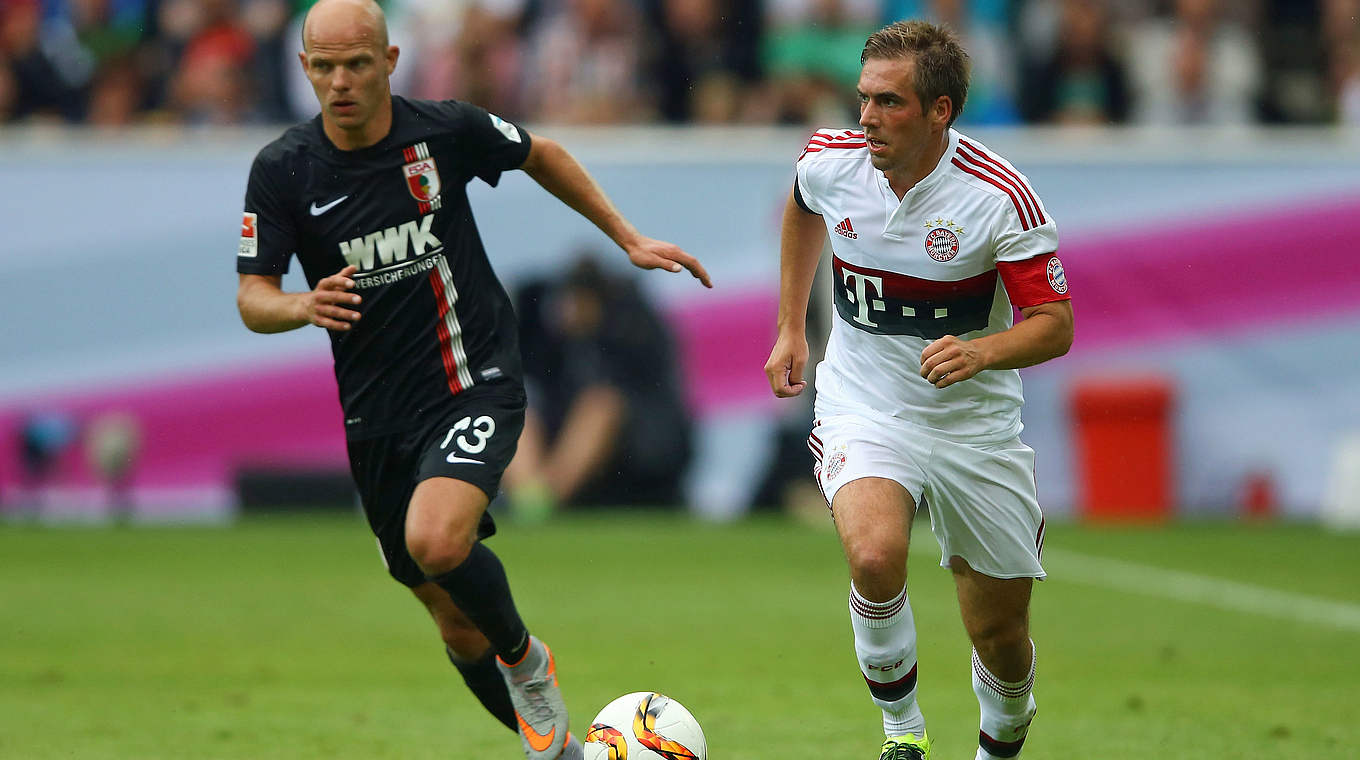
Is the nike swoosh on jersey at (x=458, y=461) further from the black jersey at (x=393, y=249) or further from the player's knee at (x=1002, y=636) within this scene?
the player's knee at (x=1002, y=636)

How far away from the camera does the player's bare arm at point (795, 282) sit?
6113mm

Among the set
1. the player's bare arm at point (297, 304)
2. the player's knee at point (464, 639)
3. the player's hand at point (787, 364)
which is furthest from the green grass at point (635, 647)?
the player's bare arm at point (297, 304)

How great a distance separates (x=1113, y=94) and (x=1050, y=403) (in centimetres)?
289

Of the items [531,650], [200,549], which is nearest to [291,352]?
[200,549]

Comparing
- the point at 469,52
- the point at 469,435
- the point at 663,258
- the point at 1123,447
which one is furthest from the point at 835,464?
the point at 469,52

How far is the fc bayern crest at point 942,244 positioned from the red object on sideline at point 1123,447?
10.0 metres

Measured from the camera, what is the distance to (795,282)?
620 centimetres

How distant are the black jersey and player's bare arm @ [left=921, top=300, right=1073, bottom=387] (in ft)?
5.41

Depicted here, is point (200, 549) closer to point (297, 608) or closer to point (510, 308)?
point (297, 608)

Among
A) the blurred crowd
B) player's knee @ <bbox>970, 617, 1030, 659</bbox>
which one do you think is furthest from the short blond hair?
the blurred crowd

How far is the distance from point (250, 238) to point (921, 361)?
227cm

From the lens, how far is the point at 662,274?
50.6ft

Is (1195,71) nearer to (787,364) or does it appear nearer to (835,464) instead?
(787,364)

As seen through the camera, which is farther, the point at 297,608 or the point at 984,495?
the point at 297,608
